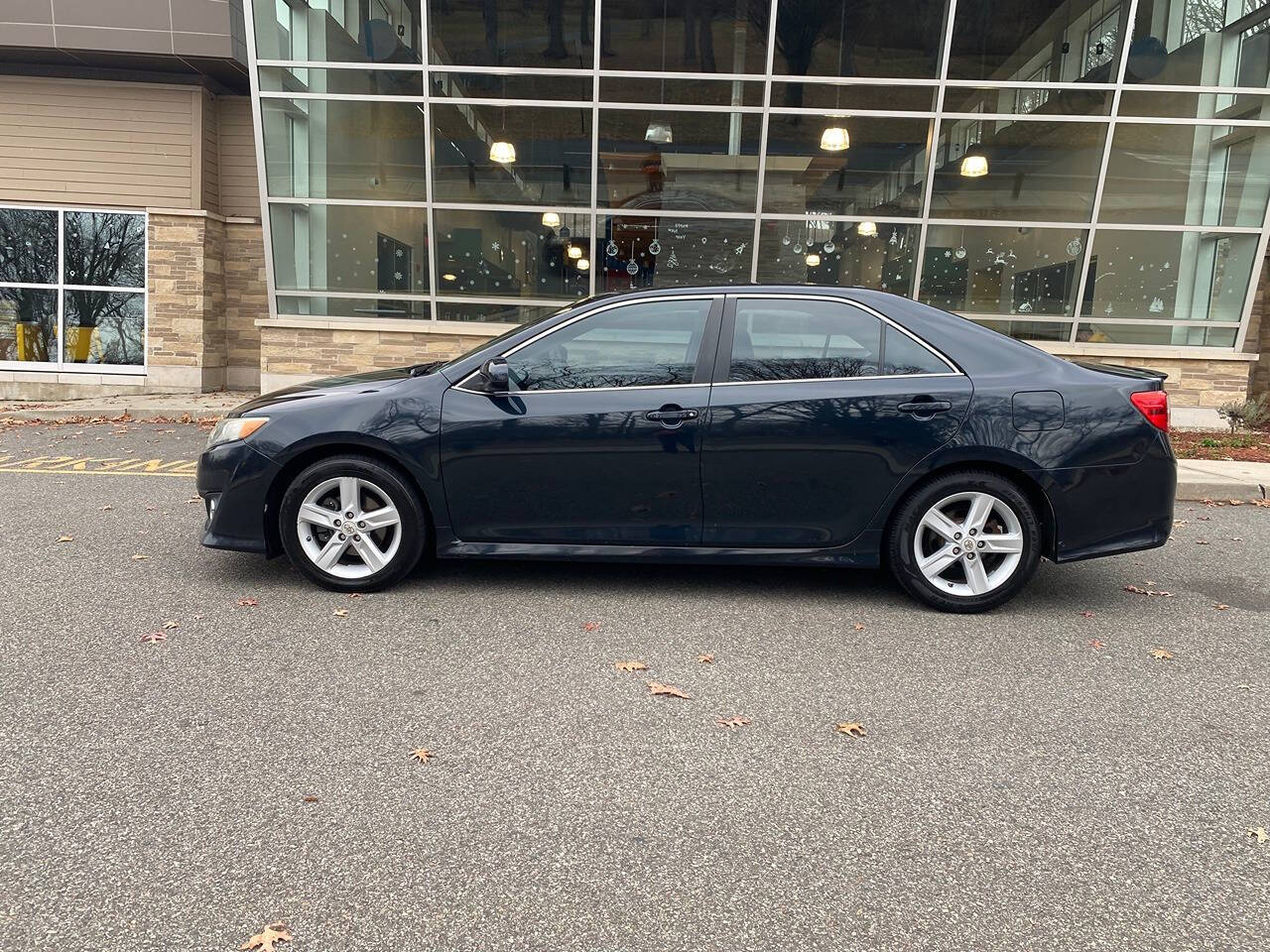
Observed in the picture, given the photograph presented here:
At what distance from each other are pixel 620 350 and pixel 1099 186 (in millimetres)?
11048

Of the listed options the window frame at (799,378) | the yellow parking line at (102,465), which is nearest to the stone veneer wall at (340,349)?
the yellow parking line at (102,465)

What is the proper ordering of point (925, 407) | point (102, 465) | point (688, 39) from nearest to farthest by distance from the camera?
point (925, 407) < point (102, 465) < point (688, 39)

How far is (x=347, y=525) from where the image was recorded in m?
4.97

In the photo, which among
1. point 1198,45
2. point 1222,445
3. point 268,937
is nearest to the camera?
point 268,937

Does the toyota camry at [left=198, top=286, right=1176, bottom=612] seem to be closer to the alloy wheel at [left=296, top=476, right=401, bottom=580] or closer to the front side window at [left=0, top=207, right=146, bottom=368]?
the alloy wheel at [left=296, top=476, right=401, bottom=580]

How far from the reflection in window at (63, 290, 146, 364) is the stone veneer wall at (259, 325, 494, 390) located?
9.93ft

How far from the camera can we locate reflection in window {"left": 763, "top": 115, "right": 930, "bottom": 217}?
13406mm

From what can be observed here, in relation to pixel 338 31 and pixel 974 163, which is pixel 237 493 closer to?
pixel 338 31

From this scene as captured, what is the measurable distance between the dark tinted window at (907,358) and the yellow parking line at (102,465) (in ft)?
21.6

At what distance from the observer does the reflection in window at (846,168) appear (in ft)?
44.0

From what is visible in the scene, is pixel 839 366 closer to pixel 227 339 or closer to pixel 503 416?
pixel 503 416

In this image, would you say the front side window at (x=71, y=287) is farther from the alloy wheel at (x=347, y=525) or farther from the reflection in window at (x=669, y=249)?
the alloy wheel at (x=347, y=525)

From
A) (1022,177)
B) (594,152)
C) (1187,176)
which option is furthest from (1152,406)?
(1187,176)

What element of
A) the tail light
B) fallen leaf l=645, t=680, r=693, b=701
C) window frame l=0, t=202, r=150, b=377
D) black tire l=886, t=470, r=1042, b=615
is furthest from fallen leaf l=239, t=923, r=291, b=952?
window frame l=0, t=202, r=150, b=377
